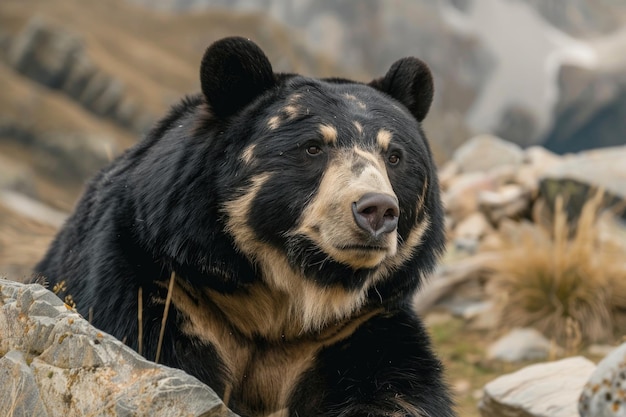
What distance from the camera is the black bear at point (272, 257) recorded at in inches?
137

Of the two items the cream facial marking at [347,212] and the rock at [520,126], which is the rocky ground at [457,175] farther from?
the cream facial marking at [347,212]

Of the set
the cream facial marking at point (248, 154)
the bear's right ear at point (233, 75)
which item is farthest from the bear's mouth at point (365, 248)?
the bear's right ear at point (233, 75)

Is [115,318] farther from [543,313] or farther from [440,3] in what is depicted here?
[440,3]

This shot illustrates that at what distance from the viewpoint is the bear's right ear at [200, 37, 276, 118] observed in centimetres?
365

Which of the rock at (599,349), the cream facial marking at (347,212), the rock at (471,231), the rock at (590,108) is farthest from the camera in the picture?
the rock at (590,108)

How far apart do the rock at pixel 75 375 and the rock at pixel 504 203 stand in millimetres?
7633

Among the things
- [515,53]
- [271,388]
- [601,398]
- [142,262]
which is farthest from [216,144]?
[515,53]

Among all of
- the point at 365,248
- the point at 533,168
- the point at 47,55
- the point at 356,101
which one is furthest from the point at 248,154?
the point at 47,55

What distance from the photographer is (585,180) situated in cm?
877

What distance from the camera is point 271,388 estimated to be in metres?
3.74

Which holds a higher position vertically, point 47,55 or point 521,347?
point 521,347

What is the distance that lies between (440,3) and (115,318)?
1081 inches

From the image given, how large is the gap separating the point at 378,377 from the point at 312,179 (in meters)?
0.83

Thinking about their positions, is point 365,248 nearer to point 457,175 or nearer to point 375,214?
point 375,214
